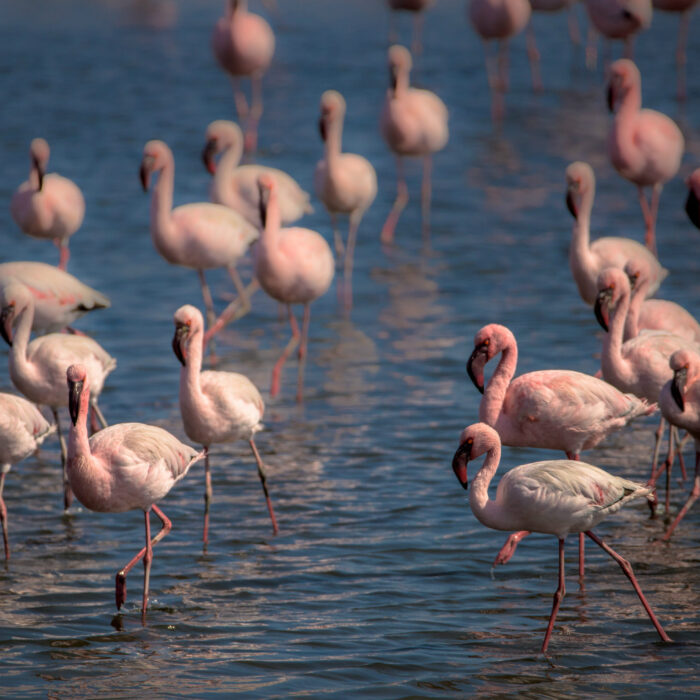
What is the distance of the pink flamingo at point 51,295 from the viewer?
825 cm

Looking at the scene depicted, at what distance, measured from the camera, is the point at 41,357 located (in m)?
7.05

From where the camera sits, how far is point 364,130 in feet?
53.9

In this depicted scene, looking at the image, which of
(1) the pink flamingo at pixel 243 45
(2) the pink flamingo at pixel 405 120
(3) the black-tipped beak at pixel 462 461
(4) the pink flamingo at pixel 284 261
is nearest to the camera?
(3) the black-tipped beak at pixel 462 461

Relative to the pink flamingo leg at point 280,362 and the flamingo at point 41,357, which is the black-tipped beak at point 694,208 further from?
the flamingo at point 41,357

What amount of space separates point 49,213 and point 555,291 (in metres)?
3.98

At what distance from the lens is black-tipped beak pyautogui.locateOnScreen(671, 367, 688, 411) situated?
5.95 meters

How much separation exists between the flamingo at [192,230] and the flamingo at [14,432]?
3.15m

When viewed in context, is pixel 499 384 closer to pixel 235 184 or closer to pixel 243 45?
pixel 235 184

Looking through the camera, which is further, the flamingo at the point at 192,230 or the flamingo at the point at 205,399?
the flamingo at the point at 192,230

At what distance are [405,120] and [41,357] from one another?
624cm

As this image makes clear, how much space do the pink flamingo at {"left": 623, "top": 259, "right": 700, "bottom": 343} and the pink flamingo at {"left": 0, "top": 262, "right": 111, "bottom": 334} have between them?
3231 millimetres

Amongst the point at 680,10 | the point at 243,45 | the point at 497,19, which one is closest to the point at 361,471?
the point at 243,45

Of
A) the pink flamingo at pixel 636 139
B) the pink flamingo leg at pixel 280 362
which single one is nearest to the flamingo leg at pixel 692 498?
the pink flamingo leg at pixel 280 362

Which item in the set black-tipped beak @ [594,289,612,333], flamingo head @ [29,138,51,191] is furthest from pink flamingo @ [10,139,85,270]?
black-tipped beak @ [594,289,612,333]
